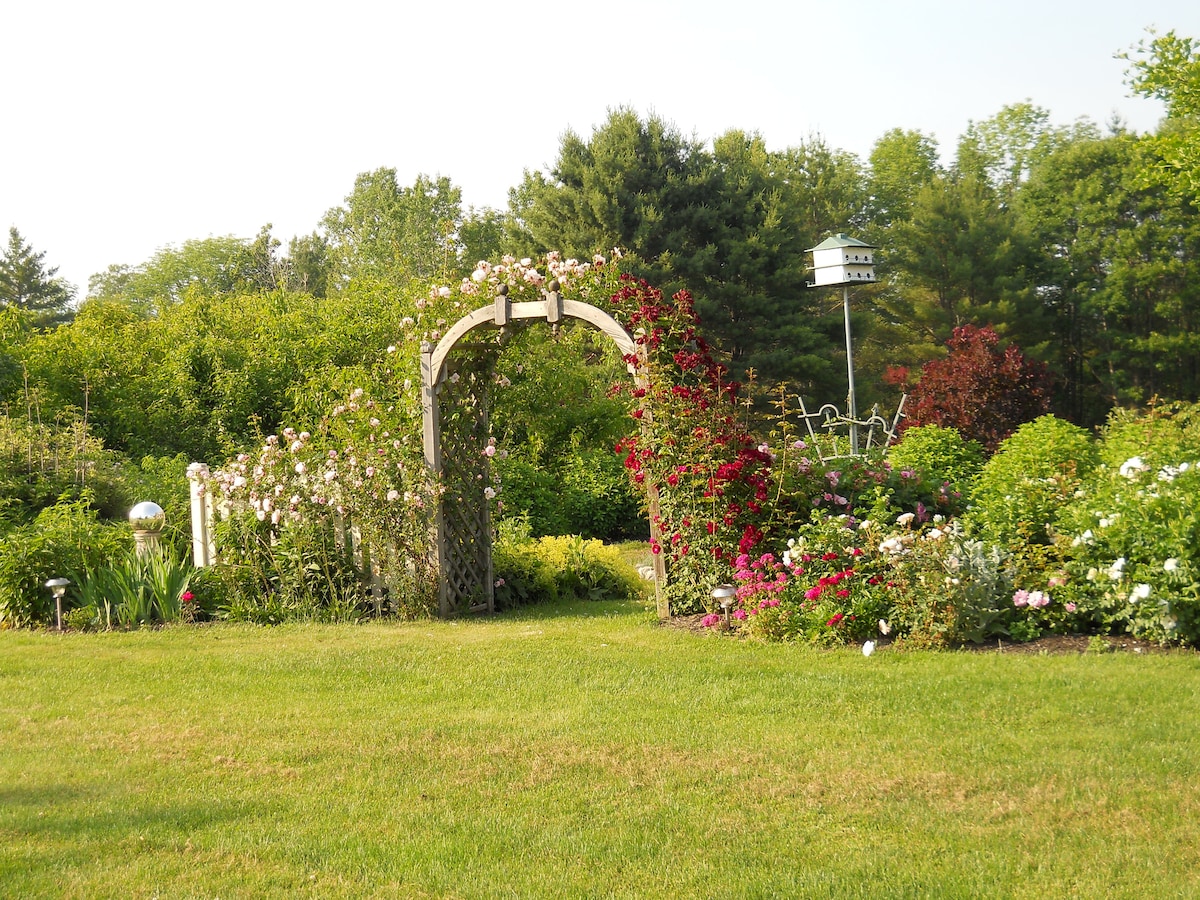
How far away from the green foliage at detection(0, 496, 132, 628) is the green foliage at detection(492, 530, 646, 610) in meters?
3.12

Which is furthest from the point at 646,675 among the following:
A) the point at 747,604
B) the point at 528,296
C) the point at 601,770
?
the point at 528,296

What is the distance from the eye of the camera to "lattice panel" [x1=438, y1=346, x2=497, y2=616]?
8523 mm

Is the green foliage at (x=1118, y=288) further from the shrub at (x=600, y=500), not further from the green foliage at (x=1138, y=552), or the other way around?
the green foliage at (x=1138, y=552)

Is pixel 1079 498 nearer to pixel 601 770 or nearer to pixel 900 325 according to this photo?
pixel 601 770

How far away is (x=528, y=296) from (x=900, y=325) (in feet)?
77.1

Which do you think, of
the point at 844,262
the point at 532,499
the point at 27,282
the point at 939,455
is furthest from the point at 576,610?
the point at 27,282

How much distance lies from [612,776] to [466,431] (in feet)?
16.4

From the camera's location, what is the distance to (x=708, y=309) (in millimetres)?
24297

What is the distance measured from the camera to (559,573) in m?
9.42

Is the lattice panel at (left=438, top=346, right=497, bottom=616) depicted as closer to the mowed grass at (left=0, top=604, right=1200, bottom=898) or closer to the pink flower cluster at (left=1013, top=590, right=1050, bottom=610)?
the mowed grass at (left=0, top=604, right=1200, bottom=898)

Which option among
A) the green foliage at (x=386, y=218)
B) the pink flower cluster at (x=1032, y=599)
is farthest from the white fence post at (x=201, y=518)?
the green foliage at (x=386, y=218)

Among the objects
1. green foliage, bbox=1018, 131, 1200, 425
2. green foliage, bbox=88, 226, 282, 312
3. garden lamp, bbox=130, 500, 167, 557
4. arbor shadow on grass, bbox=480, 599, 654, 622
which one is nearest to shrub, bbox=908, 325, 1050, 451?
Result: arbor shadow on grass, bbox=480, 599, 654, 622

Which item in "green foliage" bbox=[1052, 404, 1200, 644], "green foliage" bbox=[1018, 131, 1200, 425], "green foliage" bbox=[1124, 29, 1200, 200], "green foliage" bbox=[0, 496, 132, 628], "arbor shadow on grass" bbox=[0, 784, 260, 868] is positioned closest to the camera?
"arbor shadow on grass" bbox=[0, 784, 260, 868]

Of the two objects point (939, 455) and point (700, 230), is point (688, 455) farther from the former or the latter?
point (700, 230)
